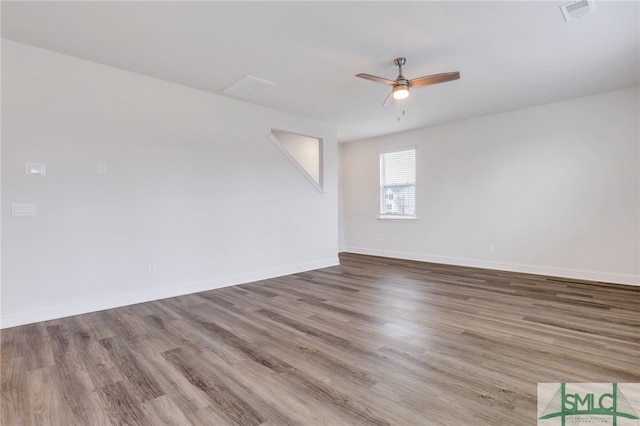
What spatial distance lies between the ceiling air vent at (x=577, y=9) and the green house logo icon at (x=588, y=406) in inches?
110

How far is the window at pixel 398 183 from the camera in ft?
21.6

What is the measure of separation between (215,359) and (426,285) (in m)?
3.07

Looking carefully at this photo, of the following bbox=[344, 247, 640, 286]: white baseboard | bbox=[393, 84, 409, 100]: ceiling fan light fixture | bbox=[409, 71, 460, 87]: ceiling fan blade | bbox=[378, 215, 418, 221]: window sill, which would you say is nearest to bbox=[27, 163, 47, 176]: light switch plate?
bbox=[393, 84, 409, 100]: ceiling fan light fixture

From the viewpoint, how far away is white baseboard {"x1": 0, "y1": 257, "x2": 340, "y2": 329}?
2.96m

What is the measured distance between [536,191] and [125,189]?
19.6 feet

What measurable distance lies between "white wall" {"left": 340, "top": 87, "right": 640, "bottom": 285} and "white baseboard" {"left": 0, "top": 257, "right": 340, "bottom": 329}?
10.2 ft

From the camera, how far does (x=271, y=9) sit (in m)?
2.47

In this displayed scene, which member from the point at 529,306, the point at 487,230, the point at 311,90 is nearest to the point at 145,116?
Answer: the point at 311,90

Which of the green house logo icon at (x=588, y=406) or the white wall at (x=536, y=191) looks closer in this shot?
the green house logo icon at (x=588, y=406)

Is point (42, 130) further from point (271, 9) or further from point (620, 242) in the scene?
point (620, 242)

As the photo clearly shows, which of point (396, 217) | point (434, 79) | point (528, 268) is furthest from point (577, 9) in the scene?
point (396, 217)

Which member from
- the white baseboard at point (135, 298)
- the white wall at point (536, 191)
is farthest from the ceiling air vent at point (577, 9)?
the white baseboard at point (135, 298)

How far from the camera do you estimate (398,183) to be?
6.84 m

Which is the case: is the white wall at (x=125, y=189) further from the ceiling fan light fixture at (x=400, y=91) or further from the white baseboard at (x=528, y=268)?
the white baseboard at (x=528, y=268)
